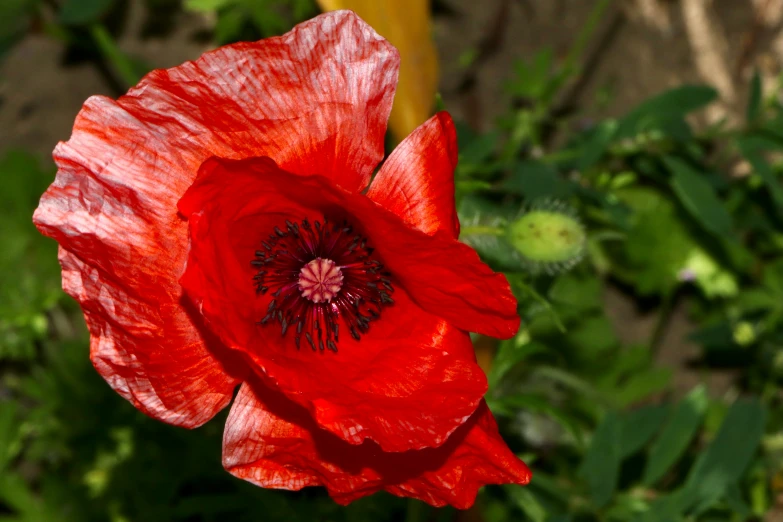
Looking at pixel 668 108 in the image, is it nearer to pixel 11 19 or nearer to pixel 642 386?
pixel 642 386

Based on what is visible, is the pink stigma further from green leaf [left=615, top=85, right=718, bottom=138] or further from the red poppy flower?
green leaf [left=615, top=85, right=718, bottom=138]

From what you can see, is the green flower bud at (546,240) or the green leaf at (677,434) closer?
the green flower bud at (546,240)

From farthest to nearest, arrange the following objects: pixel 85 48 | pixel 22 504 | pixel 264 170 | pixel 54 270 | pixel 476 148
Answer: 1. pixel 85 48
2. pixel 54 270
3. pixel 22 504
4. pixel 476 148
5. pixel 264 170

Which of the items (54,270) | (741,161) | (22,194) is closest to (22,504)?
(54,270)

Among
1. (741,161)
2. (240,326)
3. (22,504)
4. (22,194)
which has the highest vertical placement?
(240,326)

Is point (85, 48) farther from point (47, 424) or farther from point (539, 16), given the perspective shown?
point (539, 16)

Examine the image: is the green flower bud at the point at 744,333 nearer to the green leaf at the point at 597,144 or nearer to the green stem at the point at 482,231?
the green leaf at the point at 597,144

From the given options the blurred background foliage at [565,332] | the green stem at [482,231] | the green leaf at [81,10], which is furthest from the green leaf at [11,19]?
the green stem at [482,231]
